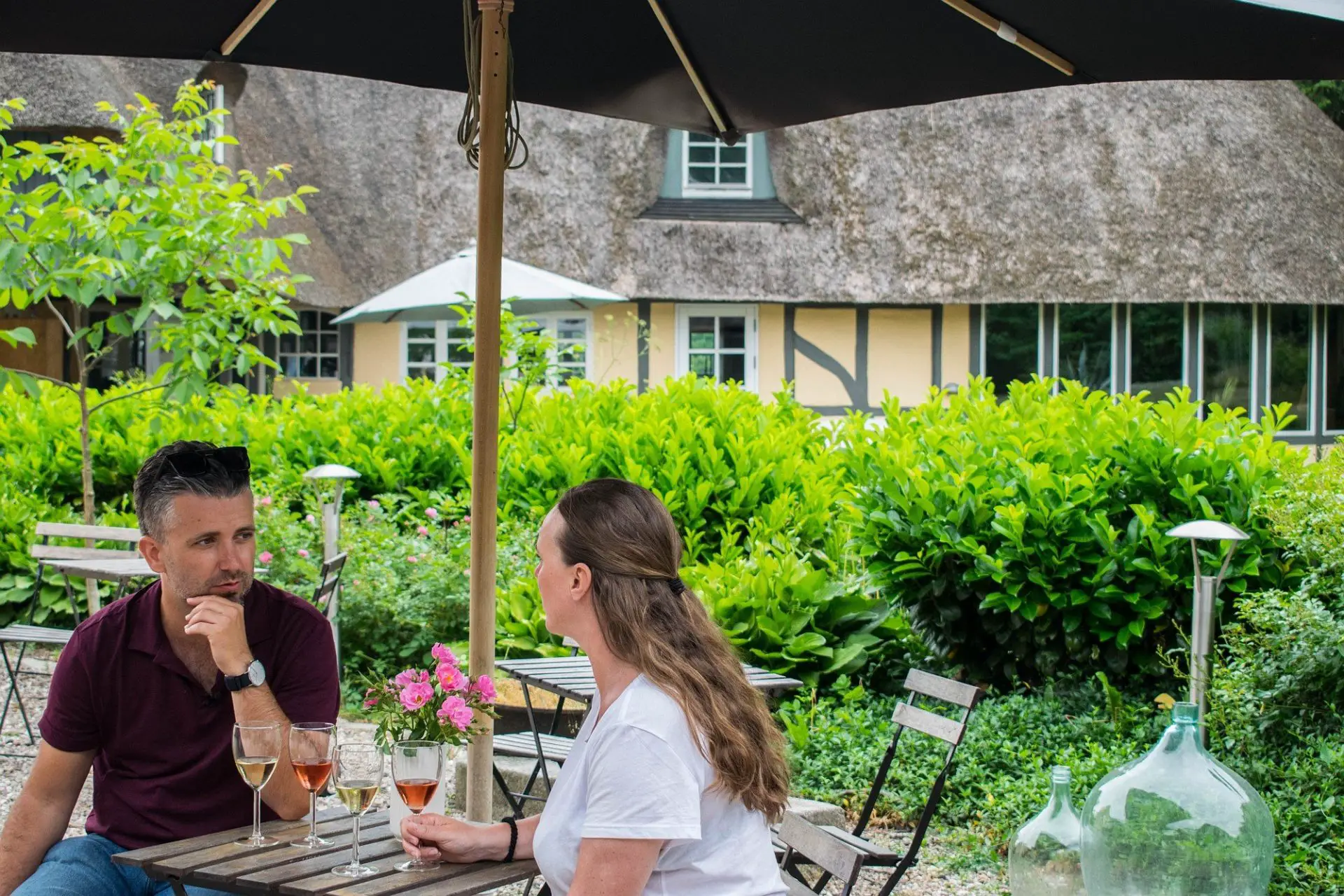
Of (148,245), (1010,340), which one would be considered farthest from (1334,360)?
(148,245)

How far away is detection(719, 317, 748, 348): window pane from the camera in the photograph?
1738cm

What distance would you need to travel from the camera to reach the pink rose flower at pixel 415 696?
2.24 m

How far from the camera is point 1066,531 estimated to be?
17.6ft

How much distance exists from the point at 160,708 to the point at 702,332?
15.1 metres

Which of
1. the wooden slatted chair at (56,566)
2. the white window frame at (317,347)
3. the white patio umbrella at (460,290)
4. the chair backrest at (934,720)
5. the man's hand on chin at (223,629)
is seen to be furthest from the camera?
the white window frame at (317,347)

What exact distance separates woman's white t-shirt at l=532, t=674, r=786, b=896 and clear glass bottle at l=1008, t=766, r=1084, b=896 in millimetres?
1446

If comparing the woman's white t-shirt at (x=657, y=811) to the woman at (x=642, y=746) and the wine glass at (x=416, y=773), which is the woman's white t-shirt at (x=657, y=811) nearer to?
the woman at (x=642, y=746)

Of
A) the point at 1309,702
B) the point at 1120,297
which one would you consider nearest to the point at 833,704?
the point at 1309,702

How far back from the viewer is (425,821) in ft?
7.39

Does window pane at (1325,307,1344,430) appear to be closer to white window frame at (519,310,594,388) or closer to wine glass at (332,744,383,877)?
white window frame at (519,310,594,388)

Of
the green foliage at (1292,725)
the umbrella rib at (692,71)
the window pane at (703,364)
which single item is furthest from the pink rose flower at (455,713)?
the window pane at (703,364)

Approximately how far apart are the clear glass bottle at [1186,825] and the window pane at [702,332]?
1434 cm

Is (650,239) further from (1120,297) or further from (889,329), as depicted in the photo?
(1120,297)

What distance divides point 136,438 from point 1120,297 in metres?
12.2
